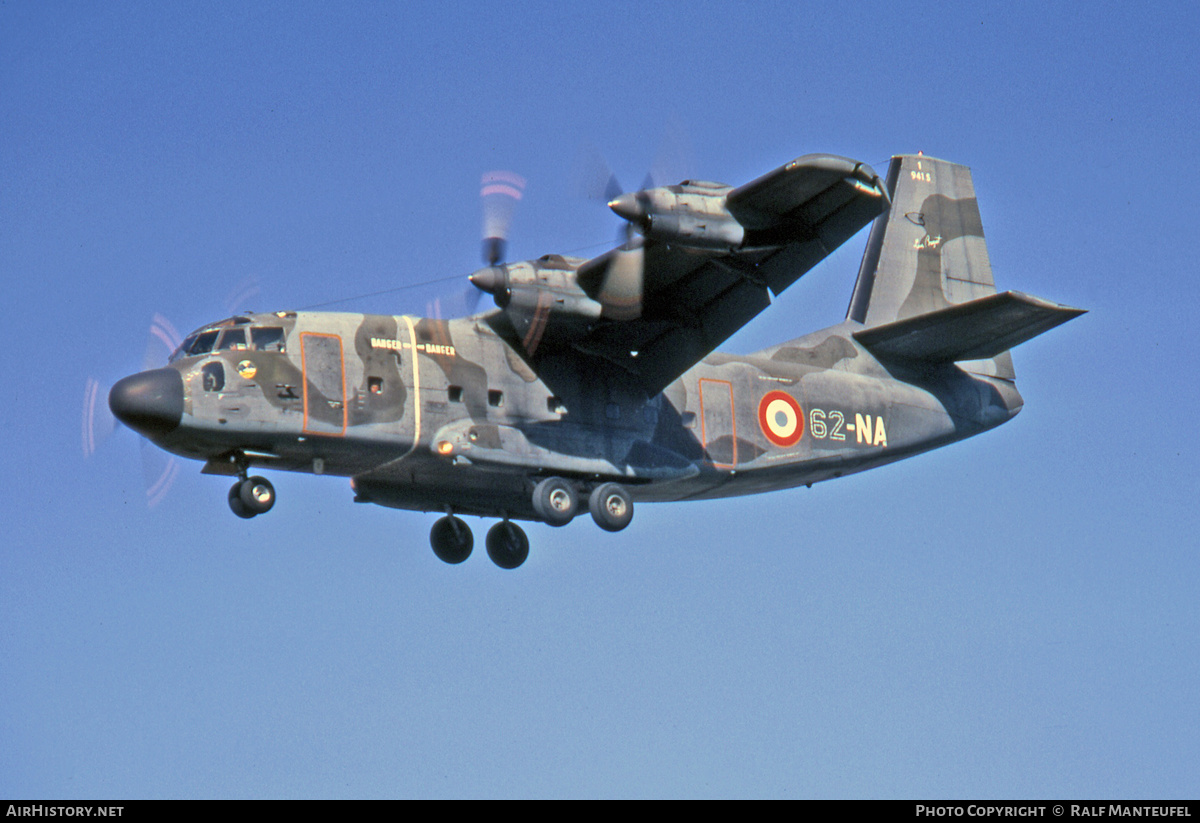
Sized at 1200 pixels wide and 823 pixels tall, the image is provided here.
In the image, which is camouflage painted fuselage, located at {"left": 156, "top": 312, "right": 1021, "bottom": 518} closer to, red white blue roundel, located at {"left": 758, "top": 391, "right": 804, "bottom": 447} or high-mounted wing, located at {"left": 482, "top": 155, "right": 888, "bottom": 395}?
red white blue roundel, located at {"left": 758, "top": 391, "right": 804, "bottom": 447}

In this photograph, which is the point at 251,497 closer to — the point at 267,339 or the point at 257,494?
the point at 257,494

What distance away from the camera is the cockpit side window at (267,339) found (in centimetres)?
1898

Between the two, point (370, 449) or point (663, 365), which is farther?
point (663, 365)

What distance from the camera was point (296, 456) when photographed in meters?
19.2

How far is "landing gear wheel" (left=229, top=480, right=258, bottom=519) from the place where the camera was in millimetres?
18656

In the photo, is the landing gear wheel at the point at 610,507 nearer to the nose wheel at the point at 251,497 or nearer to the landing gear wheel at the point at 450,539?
the landing gear wheel at the point at 450,539

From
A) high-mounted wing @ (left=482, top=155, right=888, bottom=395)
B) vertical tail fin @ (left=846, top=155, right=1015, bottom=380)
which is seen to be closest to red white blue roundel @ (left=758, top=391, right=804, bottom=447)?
high-mounted wing @ (left=482, top=155, right=888, bottom=395)

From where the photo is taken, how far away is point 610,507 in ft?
66.4

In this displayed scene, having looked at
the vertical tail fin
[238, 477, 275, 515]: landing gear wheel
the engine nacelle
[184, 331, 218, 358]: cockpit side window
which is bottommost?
[238, 477, 275, 515]: landing gear wheel

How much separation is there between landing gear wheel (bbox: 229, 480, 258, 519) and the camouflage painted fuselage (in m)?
0.43

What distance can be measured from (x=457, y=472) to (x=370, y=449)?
124 cm
